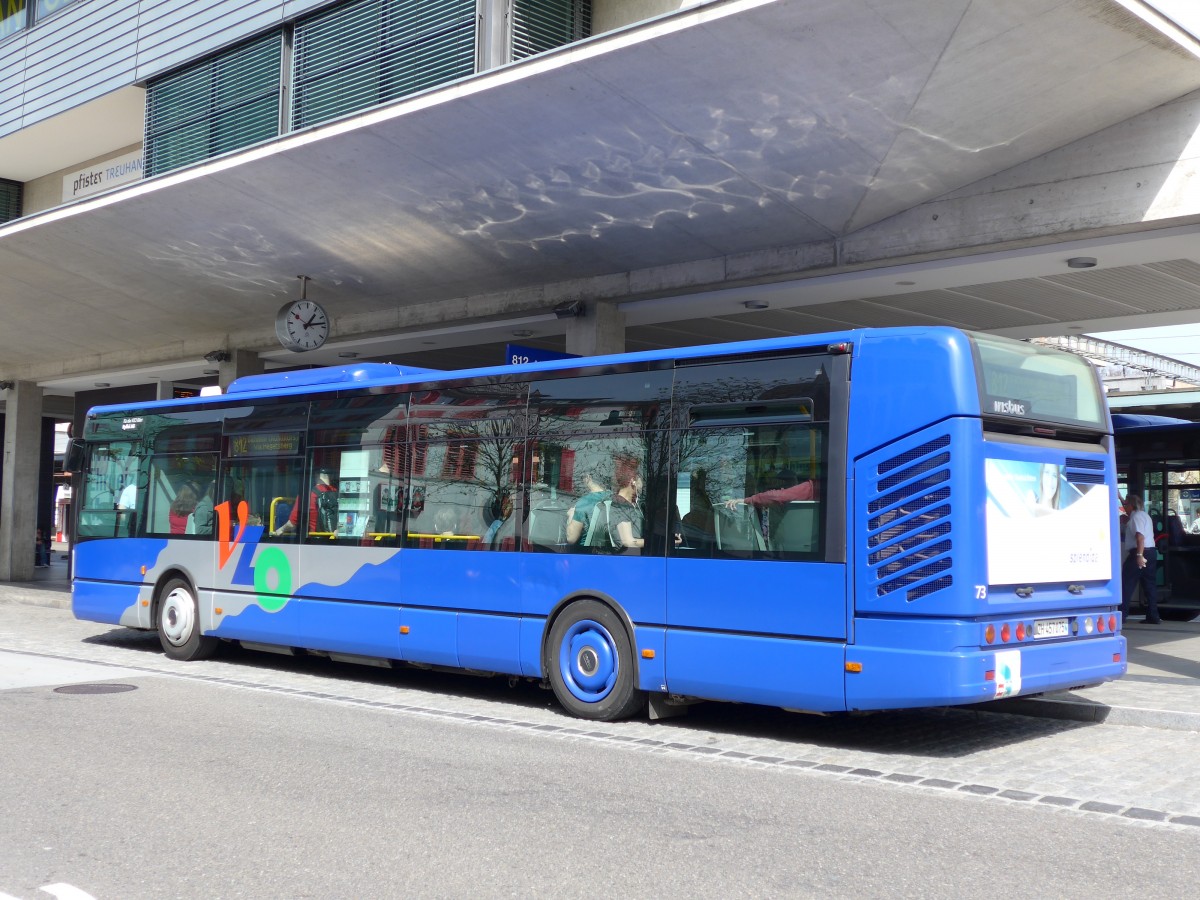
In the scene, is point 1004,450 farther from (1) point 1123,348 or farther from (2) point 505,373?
(1) point 1123,348

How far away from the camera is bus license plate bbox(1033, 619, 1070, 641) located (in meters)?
8.38

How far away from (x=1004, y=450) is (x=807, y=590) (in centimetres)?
163

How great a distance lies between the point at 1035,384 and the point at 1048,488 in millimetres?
739

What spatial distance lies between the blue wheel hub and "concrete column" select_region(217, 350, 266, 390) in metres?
13.7

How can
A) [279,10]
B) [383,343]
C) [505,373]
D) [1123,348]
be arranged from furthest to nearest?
[1123,348] → [383,343] → [279,10] → [505,373]

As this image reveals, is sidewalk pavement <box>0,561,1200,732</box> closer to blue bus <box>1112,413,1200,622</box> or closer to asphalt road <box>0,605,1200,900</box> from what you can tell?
asphalt road <box>0,605,1200,900</box>

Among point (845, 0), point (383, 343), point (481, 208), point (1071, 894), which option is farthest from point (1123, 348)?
point (1071, 894)

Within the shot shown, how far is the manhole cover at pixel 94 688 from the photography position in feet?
35.7

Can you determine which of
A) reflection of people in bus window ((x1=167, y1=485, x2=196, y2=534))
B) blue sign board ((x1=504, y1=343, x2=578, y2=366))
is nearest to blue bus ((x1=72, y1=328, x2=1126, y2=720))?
reflection of people in bus window ((x1=167, y1=485, x2=196, y2=534))

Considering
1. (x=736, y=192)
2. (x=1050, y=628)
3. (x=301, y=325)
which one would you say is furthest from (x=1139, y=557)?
(x=301, y=325)

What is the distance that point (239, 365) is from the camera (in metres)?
22.0

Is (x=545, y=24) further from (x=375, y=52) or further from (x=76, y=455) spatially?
(x=76, y=455)

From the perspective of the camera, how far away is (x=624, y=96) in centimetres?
1146

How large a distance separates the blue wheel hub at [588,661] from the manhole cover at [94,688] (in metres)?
4.15
